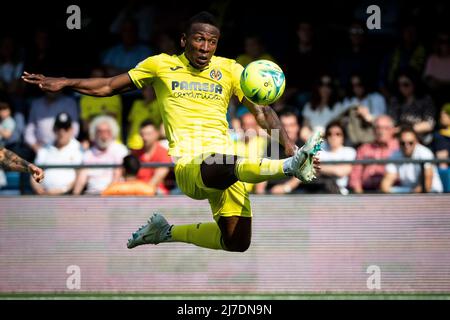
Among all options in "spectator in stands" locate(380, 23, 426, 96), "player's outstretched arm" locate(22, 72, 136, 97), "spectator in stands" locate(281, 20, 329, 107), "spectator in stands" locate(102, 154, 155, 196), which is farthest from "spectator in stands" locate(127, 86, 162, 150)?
"player's outstretched arm" locate(22, 72, 136, 97)

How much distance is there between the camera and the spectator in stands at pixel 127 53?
16.6m

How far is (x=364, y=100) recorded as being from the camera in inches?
607

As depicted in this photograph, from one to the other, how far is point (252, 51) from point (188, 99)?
5404mm

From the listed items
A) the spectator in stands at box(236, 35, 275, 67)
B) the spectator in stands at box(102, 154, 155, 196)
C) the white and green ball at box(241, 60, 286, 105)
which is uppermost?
the spectator in stands at box(236, 35, 275, 67)

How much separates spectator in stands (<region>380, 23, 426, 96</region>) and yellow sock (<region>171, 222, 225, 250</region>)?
520 cm

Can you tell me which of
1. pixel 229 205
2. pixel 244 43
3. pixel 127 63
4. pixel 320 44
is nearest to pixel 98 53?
pixel 127 63

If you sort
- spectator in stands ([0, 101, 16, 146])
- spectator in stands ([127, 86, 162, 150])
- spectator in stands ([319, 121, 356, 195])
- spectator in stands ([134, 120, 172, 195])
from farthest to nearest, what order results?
spectator in stands ([0, 101, 16, 146])
spectator in stands ([127, 86, 162, 150])
spectator in stands ([319, 121, 356, 195])
spectator in stands ([134, 120, 172, 195])

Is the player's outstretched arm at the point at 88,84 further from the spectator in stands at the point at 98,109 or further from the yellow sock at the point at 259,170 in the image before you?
the spectator in stands at the point at 98,109

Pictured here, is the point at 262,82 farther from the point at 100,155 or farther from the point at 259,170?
the point at 100,155

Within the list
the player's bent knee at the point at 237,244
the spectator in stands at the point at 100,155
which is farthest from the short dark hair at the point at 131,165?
the player's bent knee at the point at 237,244

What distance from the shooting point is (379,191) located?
13.3 metres

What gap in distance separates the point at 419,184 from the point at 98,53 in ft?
20.8

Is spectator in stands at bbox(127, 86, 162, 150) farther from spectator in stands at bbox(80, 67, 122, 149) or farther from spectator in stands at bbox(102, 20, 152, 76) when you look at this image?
spectator in stands at bbox(102, 20, 152, 76)

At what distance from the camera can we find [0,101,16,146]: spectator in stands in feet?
52.9
